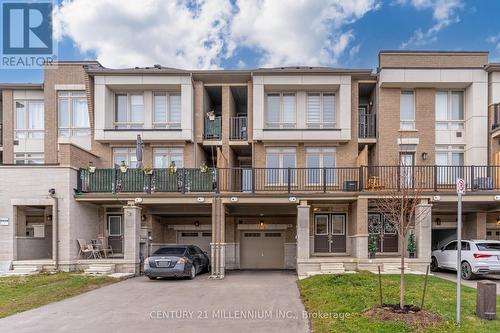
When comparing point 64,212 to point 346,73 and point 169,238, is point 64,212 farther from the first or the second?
point 346,73

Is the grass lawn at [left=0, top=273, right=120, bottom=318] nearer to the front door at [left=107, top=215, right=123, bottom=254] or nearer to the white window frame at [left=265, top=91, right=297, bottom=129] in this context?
the front door at [left=107, top=215, right=123, bottom=254]

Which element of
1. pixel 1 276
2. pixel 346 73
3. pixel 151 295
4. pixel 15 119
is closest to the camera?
pixel 151 295

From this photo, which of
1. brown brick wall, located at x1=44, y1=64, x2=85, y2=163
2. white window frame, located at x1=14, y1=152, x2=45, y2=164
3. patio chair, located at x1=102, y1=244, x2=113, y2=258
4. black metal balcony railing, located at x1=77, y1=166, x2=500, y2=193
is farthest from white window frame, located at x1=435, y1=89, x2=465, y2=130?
white window frame, located at x1=14, y1=152, x2=45, y2=164

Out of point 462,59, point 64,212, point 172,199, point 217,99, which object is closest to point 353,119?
point 462,59

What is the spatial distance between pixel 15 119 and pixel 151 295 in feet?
49.4

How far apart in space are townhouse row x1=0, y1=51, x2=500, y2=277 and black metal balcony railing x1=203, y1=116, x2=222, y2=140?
0.07 m

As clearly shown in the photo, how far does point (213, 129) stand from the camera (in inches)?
807

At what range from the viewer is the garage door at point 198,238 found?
21531mm

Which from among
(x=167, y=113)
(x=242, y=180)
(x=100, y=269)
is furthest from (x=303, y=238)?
(x=167, y=113)

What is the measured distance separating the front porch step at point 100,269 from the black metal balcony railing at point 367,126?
13.6 meters

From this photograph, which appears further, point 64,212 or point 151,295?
point 64,212

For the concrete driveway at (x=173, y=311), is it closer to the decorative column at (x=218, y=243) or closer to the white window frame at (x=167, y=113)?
the decorative column at (x=218, y=243)

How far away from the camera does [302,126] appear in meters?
20.5

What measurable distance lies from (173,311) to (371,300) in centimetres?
492
